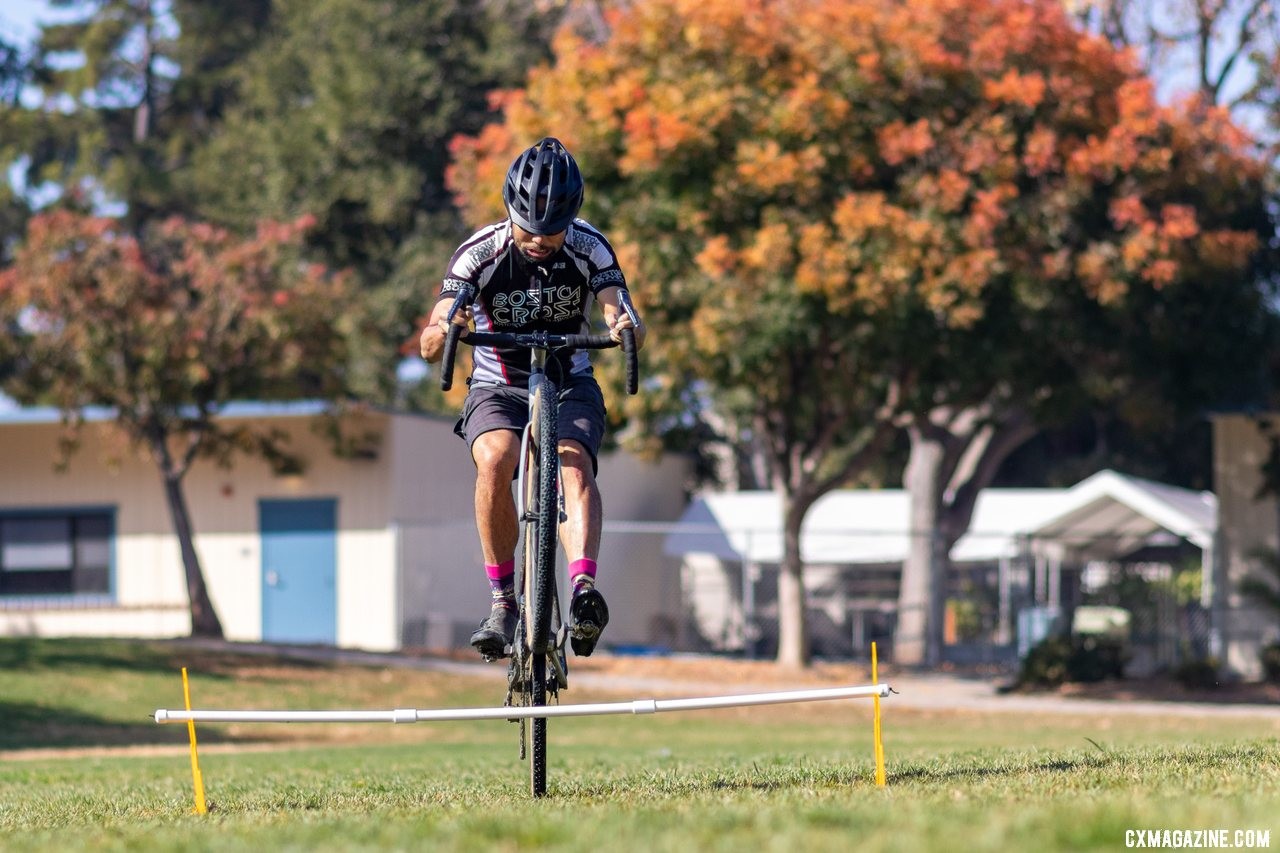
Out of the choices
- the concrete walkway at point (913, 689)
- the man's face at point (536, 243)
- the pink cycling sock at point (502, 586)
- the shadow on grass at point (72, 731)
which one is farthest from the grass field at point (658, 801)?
the concrete walkway at point (913, 689)

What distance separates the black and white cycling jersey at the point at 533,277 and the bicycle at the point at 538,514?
0.14m

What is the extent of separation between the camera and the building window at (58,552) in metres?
31.1

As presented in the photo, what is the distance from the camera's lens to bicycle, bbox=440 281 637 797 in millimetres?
6863

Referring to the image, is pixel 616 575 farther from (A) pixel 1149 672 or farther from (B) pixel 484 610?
(A) pixel 1149 672

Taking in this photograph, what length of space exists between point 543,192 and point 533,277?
0.45m

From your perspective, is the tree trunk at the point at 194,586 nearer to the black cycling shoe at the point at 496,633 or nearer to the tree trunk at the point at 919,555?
the tree trunk at the point at 919,555

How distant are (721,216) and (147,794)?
16142 millimetres

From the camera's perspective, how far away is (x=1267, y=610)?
1020 inches

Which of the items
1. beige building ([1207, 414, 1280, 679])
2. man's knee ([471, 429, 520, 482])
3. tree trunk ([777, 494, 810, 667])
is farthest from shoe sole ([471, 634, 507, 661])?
beige building ([1207, 414, 1280, 679])

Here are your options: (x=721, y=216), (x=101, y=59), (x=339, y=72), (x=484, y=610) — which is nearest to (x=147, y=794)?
(x=721, y=216)

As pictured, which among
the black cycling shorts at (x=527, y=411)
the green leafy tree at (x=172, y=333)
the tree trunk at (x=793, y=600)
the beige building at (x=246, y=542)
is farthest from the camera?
the beige building at (x=246, y=542)

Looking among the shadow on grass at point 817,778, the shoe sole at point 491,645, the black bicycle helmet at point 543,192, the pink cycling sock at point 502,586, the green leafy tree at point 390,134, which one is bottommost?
the shadow on grass at point 817,778

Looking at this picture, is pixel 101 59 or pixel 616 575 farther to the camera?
pixel 101 59

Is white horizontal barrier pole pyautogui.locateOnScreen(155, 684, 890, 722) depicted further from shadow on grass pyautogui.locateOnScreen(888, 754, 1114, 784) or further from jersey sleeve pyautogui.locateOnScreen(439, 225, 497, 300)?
jersey sleeve pyautogui.locateOnScreen(439, 225, 497, 300)
